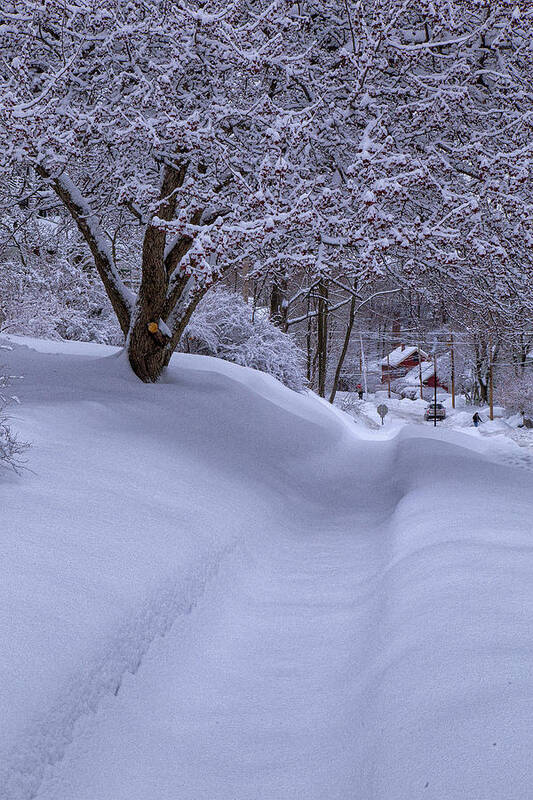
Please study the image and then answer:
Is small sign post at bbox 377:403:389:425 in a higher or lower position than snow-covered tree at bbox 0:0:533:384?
lower

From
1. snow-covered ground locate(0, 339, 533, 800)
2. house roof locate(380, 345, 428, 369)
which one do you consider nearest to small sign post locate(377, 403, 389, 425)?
snow-covered ground locate(0, 339, 533, 800)

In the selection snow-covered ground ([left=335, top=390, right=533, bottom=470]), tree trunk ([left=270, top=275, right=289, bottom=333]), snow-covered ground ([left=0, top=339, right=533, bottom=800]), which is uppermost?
tree trunk ([left=270, top=275, right=289, bottom=333])

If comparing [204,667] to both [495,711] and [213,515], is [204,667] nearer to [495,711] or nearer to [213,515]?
[495,711]

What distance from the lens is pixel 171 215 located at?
405 inches

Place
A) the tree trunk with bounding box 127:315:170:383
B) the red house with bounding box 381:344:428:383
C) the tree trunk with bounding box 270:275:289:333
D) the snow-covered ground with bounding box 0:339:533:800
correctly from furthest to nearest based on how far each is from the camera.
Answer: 1. the red house with bounding box 381:344:428:383
2. the tree trunk with bounding box 270:275:289:333
3. the tree trunk with bounding box 127:315:170:383
4. the snow-covered ground with bounding box 0:339:533:800

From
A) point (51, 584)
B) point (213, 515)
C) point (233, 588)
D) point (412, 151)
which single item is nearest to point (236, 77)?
point (412, 151)

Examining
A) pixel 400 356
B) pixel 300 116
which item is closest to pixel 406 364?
pixel 400 356

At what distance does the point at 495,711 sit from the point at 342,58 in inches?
287

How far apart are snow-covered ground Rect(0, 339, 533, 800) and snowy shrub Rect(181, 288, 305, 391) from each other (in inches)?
461

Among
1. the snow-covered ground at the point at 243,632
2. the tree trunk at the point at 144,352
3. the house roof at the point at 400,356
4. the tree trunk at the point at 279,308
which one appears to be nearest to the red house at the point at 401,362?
the house roof at the point at 400,356

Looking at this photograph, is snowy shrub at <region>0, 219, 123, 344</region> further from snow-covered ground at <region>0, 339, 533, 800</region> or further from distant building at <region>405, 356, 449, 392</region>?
distant building at <region>405, 356, 449, 392</region>

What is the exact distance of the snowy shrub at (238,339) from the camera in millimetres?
19688

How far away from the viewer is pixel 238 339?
803 inches

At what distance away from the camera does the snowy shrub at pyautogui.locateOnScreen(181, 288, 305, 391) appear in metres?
19.7
